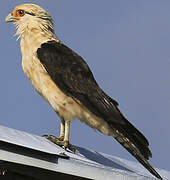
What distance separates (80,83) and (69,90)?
0.14 m

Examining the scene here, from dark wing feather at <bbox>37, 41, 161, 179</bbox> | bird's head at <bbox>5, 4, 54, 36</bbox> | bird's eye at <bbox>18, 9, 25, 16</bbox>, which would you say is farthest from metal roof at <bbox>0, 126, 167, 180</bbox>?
bird's eye at <bbox>18, 9, 25, 16</bbox>

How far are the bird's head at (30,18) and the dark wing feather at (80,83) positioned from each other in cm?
45

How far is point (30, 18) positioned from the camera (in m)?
8.59

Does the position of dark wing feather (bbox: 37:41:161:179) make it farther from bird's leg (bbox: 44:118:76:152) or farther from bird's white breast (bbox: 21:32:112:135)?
bird's leg (bbox: 44:118:76:152)

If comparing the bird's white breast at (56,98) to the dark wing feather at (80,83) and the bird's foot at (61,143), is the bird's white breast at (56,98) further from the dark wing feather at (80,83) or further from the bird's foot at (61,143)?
the bird's foot at (61,143)

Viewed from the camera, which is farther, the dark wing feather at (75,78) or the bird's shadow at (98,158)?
the dark wing feather at (75,78)

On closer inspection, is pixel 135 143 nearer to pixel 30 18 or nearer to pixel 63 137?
pixel 63 137

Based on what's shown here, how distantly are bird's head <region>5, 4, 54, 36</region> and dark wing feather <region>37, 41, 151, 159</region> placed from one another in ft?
1.46

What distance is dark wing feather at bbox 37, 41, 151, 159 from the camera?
7285 mm

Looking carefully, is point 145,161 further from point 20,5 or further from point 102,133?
point 20,5

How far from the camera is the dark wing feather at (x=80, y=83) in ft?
23.9

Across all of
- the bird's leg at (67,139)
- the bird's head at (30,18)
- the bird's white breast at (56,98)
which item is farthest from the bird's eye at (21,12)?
the bird's leg at (67,139)

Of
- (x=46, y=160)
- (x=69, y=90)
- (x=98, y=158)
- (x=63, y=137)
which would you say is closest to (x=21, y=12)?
(x=69, y=90)

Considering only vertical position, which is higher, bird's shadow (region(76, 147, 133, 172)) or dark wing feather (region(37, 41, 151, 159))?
dark wing feather (region(37, 41, 151, 159))
